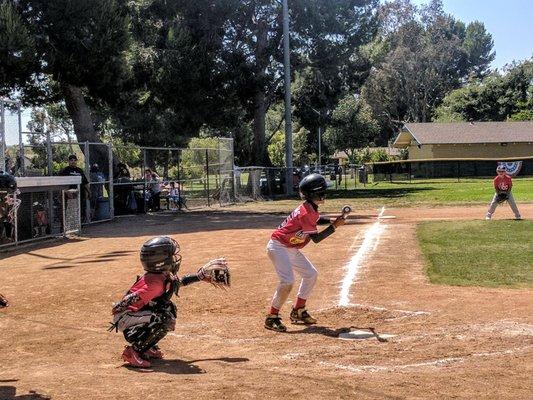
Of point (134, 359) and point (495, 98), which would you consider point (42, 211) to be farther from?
point (495, 98)

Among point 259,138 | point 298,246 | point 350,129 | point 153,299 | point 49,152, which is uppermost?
point 350,129

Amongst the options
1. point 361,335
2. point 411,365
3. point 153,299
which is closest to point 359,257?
point 361,335

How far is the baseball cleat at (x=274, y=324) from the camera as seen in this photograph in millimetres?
7277

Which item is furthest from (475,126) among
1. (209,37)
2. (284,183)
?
(209,37)

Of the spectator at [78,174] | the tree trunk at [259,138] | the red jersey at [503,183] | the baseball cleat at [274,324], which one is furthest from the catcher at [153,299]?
the tree trunk at [259,138]

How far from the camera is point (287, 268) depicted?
7438 millimetres

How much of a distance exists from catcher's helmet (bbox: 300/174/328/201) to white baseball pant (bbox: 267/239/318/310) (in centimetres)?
66

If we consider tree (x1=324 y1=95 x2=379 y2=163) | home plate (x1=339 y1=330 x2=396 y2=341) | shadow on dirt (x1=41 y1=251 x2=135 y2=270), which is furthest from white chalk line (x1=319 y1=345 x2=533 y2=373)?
tree (x1=324 y1=95 x2=379 y2=163)

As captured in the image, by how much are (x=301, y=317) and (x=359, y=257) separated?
16.4 feet

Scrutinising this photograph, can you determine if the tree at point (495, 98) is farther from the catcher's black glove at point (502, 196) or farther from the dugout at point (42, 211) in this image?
the dugout at point (42, 211)

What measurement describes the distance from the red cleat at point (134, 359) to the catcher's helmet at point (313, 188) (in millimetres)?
2652

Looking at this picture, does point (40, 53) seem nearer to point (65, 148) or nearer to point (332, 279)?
point (65, 148)

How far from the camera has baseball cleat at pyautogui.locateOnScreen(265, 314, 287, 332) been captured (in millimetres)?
7277

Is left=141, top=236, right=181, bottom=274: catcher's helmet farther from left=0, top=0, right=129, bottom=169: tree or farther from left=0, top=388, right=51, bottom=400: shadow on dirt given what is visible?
left=0, top=0, right=129, bottom=169: tree
